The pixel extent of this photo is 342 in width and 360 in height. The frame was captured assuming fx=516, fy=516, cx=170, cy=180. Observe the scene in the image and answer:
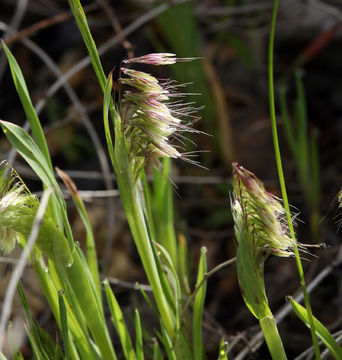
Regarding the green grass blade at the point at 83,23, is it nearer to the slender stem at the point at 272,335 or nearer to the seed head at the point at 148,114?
the seed head at the point at 148,114

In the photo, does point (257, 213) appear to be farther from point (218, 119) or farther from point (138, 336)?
point (218, 119)

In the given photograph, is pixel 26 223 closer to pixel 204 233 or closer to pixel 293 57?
pixel 204 233

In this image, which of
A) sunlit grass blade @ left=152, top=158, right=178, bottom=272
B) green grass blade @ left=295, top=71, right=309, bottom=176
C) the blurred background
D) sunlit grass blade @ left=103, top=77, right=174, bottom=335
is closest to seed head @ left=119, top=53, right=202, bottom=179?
sunlit grass blade @ left=103, top=77, right=174, bottom=335

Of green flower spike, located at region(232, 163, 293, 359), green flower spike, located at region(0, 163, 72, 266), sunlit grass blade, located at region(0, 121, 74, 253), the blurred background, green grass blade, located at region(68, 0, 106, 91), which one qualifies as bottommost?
the blurred background

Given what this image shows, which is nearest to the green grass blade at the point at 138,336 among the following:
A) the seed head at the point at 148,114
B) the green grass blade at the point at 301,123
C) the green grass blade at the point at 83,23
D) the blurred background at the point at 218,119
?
the seed head at the point at 148,114

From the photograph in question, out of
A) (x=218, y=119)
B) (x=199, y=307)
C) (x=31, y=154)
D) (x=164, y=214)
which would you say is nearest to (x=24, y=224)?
(x=31, y=154)

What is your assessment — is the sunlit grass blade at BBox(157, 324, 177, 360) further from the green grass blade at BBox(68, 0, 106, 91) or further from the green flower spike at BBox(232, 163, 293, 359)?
the green grass blade at BBox(68, 0, 106, 91)
